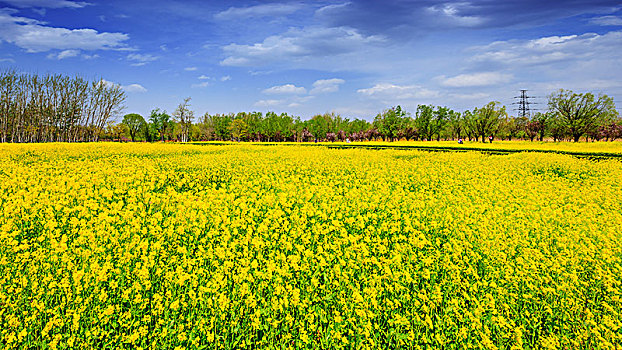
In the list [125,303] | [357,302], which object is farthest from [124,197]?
[357,302]

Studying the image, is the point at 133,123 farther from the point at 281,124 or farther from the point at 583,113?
the point at 583,113

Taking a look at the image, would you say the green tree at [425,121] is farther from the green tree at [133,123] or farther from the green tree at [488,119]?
the green tree at [133,123]

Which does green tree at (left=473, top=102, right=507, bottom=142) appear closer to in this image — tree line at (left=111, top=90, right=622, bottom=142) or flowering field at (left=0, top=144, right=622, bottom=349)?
tree line at (left=111, top=90, right=622, bottom=142)

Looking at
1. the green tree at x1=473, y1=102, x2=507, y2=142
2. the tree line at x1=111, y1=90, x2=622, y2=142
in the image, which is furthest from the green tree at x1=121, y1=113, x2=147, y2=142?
the green tree at x1=473, y1=102, x2=507, y2=142

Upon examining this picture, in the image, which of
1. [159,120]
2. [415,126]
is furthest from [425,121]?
[159,120]

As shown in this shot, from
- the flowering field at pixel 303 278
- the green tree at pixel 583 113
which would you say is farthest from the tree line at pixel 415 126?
the flowering field at pixel 303 278

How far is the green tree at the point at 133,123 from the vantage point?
347 feet

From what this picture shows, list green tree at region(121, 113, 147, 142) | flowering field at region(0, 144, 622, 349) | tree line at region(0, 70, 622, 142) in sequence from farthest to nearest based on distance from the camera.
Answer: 1. green tree at region(121, 113, 147, 142)
2. tree line at region(0, 70, 622, 142)
3. flowering field at region(0, 144, 622, 349)

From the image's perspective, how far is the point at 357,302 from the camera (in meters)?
4.50

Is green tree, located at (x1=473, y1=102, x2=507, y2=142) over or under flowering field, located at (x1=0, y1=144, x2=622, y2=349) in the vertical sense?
over

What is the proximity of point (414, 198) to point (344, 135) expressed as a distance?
301ft

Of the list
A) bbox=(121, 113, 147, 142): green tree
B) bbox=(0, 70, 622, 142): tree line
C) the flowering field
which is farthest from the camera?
bbox=(121, 113, 147, 142): green tree

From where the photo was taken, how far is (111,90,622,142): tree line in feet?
229

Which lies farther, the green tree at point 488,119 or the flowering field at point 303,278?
the green tree at point 488,119
